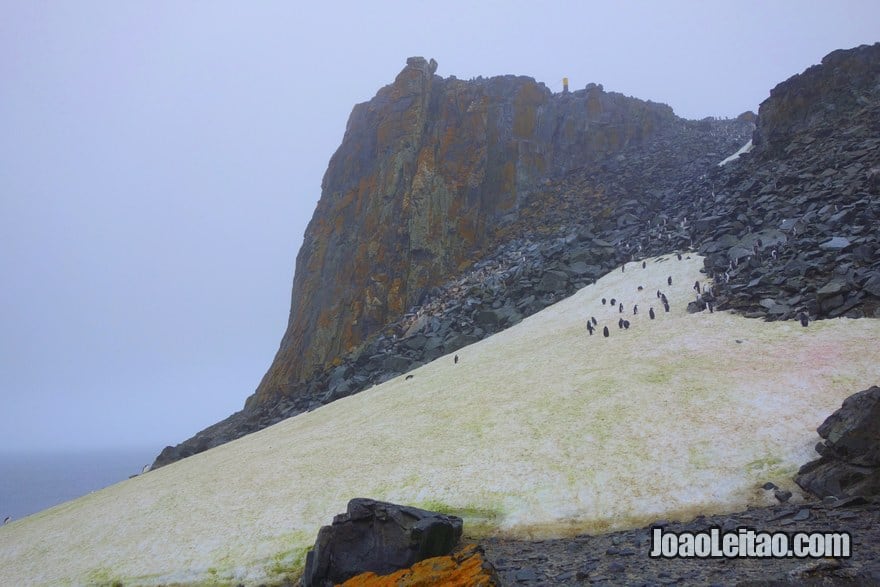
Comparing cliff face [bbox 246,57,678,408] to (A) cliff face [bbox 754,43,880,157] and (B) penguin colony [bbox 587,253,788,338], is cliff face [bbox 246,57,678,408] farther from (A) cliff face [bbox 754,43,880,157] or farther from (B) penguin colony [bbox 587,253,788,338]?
(B) penguin colony [bbox 587,253,788,338]

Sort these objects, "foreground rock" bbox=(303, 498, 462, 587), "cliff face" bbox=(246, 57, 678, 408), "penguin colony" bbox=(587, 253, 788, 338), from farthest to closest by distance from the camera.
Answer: "cliff face" bbox=(246, 57, 678, 408) → "penguin colony" bbox=(587, 253, 788, 338) → "foreground rock" bbox=(303, 498, 462, 587)

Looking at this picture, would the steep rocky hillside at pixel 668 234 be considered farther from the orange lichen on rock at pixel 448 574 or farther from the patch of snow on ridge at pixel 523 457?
the orange lichen on rock at pixel 448 574

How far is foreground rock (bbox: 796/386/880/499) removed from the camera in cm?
1529

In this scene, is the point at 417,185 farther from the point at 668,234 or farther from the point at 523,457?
the point at 523,457

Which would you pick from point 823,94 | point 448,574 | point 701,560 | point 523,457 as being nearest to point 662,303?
point 523,457

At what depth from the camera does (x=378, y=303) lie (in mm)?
58344

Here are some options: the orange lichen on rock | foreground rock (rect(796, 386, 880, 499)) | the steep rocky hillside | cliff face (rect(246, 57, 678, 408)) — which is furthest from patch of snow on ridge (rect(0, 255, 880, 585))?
cliff face (rect(246, 57, 678, 408))

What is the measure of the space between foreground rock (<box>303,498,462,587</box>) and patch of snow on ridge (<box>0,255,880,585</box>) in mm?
2475

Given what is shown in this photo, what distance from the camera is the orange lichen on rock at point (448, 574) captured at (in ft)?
37.8

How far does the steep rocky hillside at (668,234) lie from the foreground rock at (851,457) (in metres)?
12.7

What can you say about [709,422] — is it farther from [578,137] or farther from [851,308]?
[578,137]

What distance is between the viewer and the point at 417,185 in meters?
65.0

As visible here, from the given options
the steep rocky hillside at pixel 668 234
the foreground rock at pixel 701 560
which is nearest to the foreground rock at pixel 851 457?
the foreground rock at pixel 701 560

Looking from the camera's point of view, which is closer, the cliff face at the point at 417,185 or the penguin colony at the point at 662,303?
the penguin colony at the point at 662,303
